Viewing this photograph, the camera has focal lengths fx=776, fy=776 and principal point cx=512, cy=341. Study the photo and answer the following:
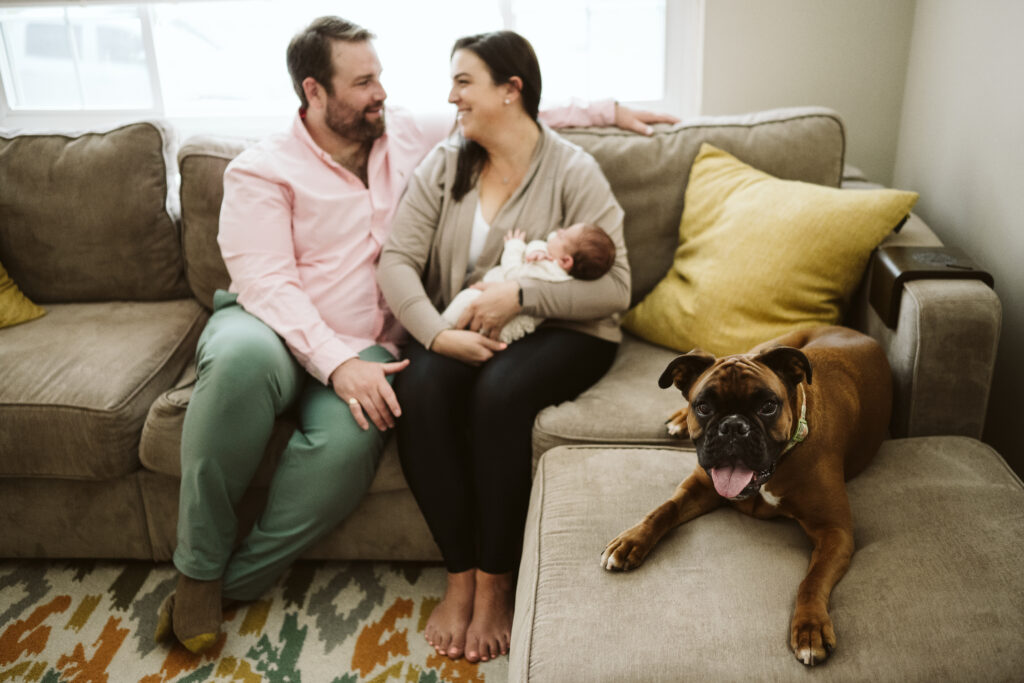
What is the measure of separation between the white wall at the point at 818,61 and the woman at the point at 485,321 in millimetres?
771

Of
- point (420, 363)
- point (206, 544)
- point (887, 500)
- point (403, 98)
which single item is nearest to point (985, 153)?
point (887, 500)

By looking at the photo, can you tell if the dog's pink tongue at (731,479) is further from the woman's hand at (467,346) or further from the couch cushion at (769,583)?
the woman's hand at (467,346)

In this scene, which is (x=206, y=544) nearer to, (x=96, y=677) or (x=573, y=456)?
(x=96, y=677)

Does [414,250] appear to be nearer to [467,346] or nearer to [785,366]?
[467,346]

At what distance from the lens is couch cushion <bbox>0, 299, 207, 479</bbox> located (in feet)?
5.81

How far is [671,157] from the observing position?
6.80ft

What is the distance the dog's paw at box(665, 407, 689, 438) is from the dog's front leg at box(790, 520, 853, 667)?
1.08ft

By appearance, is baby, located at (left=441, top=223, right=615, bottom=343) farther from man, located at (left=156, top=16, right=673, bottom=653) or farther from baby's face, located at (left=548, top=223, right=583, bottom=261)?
man, located at (left=156, top=16, right=673, bottom=653)

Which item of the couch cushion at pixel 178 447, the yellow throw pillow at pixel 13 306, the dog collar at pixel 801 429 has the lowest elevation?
the couch cushion at pixel 178 447

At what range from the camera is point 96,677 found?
1.62 m

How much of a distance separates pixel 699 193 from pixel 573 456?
84 centimetres

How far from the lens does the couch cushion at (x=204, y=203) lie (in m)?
2.10

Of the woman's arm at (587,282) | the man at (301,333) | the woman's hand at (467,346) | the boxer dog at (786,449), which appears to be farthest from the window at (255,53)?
the boxer dog at (786,449)

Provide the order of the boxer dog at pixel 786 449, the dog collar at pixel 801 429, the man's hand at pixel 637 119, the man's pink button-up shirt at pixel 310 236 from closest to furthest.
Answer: the boxer dog at pixel 786 449 < the dog collar at pixel 801 429 < the man's pink button-up shirt at pixel 310 236 < the man's hand at pixel 637 119
